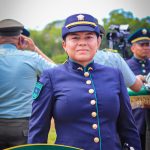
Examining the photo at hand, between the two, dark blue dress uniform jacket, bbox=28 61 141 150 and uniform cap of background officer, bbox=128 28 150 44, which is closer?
dark blue dress uniform jacket, bbox=28 61 141 150

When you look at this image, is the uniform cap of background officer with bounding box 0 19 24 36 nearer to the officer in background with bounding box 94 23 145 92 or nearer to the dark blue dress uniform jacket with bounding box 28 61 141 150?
the officer in background with bounding box 94 23 145 92

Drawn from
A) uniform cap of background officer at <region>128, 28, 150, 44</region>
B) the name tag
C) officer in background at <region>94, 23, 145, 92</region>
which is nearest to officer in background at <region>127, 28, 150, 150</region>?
uniform cap of background officer at <region>128, 28, 150, 44</region>

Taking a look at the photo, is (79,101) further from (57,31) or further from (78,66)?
(57,31)

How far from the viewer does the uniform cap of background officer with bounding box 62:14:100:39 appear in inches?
84.7

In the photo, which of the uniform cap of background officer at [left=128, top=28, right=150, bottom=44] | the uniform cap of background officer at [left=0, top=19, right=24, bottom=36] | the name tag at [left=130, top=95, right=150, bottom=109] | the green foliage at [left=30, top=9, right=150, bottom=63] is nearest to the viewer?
the uniform cap of background officer at [left=0, top=19, right=24, bottom=36]

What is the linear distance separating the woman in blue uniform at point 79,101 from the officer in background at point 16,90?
941 millimetres

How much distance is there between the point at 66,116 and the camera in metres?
2.07

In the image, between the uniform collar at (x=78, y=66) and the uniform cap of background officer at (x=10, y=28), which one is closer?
the uniform collar at (x=78, y=66)

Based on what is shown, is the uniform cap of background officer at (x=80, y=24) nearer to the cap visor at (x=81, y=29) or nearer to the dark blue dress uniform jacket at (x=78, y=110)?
the cap visor at (x=81, y=29)

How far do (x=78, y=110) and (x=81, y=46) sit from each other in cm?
32

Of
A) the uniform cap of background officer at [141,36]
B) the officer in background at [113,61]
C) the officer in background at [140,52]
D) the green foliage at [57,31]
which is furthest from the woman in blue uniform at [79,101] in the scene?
the green foliage at [57,31]

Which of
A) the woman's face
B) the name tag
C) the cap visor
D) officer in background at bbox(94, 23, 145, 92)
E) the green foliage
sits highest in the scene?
the cap visor

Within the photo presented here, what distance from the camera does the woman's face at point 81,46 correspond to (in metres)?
2.11

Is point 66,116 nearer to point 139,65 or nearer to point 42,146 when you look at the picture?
point 42,146
